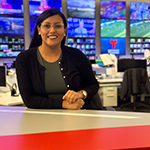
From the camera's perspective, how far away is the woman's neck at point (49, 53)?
1453 millimetres

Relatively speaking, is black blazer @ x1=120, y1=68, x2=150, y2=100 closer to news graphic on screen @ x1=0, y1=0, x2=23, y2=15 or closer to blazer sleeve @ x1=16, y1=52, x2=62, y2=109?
blazer sleeve @ x1=16, y1=52, x2=62, y2=109

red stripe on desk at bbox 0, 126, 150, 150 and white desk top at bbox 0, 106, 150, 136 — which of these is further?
white desk top at bbox 0, 106, 150, 136

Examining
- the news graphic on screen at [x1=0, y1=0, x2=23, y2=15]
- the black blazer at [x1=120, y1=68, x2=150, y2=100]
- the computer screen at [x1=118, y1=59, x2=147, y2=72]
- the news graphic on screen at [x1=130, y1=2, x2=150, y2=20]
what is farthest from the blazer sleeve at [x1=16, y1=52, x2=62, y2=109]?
the news graphic on screen at [x1=130, y1=2, x2=150, y2=20]

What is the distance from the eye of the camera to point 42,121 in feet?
2.70

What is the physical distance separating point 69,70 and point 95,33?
6835 millimetres

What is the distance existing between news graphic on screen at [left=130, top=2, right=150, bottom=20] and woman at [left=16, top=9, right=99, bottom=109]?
748 centimetres

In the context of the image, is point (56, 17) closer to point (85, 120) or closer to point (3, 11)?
point (85, 120)

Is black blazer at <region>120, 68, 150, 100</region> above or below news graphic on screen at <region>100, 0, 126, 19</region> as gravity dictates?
below

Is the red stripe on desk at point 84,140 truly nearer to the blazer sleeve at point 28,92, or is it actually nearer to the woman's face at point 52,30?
the blazer sleeve at point 28,92

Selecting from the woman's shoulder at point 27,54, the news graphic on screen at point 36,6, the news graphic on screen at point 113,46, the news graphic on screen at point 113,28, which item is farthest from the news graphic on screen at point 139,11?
the woman's shoulder at point 27,54

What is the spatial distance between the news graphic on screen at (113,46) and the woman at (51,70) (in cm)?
680

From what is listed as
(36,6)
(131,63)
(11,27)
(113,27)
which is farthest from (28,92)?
(113,27)

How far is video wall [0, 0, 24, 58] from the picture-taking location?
6895mm

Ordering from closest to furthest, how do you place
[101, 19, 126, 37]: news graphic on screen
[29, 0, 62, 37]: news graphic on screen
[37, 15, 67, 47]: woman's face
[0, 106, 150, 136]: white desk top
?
[0, 106, 150, 136]: white desk top
[37, 15, 67, 47]: woman's face
[29, 0, 62, 37]: news graphic on screen
[101, 19, 126, 37]: news graphic on screen
